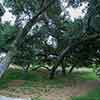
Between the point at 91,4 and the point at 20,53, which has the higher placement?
the point at 91,4

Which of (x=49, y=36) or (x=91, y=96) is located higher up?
(x=49, y=36)

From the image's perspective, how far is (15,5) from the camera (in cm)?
1445

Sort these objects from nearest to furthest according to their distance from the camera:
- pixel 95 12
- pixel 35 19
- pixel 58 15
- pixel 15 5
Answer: pixel 95 12 < pixel 35 19 < pixel 15 5 < pixel 58 15

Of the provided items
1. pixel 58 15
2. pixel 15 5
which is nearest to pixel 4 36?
pixel 15 5

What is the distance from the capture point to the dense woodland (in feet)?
42.5

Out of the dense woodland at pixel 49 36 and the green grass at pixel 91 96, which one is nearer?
the green grass at pixel 91 96

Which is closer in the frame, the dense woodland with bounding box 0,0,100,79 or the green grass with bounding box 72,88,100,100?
the green grass with bounding box 72,88,100,100

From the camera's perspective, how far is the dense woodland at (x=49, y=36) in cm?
1296

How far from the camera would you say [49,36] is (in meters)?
16.2

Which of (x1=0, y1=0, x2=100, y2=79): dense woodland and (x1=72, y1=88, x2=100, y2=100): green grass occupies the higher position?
(x1=0, y1=0, x2=100, y2=79): dense woodland

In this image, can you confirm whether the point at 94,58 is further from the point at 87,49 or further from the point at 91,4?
the point at 91,4

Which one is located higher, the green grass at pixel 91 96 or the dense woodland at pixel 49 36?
the dense woodland at pixel 49 36

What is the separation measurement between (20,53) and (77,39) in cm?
437

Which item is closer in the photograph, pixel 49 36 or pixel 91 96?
pixel 91 96
